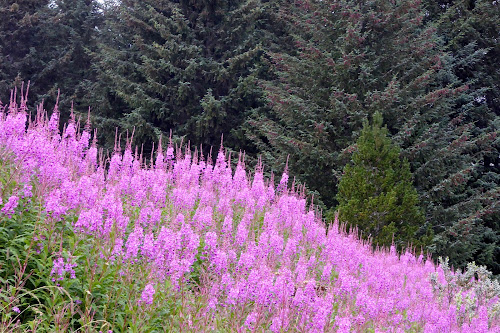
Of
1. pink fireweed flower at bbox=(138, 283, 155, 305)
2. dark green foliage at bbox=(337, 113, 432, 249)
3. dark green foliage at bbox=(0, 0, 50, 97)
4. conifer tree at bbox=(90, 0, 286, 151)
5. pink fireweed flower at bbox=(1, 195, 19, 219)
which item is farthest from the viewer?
dark green foliage at bbox=(0, 0, 50, 97)

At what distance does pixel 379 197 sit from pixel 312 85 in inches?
299

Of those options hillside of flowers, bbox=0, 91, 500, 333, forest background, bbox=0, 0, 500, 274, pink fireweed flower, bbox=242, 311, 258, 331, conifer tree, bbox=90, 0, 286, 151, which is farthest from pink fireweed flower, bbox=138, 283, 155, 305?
conifer tree, bbox=90, 0, 286, 151

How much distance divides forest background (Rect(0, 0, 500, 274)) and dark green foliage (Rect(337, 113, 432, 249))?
142cm

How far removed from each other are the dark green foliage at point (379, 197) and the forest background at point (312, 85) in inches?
56.0

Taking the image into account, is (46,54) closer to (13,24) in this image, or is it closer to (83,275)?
(13,24)

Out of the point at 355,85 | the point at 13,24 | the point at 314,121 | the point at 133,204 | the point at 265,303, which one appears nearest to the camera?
the point at 265,303

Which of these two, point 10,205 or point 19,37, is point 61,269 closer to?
point 10,205

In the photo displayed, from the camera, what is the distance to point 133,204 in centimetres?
629

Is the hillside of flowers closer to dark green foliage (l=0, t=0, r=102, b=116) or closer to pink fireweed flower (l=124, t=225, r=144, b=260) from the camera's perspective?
pink fireweed flower (l=124, t=225, r=144, b=260)

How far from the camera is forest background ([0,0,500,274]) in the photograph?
16.7 m

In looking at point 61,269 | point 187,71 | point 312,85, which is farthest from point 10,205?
point 187,71

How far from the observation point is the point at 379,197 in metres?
12.2

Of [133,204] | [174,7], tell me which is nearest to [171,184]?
[133,204]

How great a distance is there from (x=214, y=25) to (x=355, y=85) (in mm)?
7272
